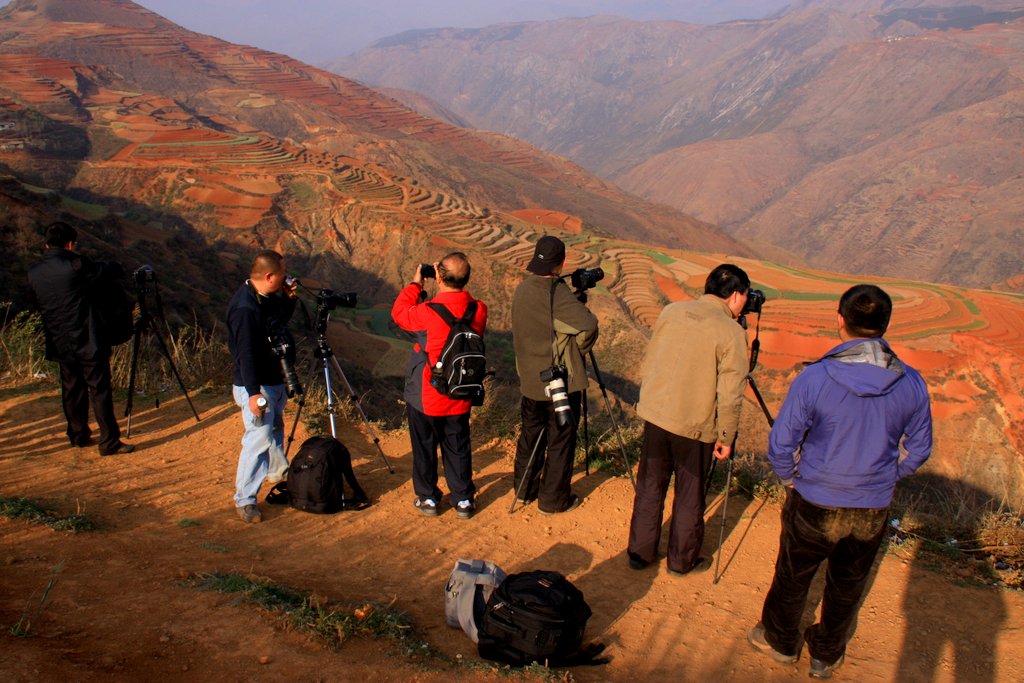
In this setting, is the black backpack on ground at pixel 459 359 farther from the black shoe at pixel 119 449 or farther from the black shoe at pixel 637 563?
the black shoe at pixel 119 449

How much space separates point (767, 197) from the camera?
70688 mm

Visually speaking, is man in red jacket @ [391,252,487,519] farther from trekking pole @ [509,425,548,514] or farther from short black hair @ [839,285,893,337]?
short black hair @ [839,285,893,337]

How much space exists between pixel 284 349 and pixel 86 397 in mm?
2421

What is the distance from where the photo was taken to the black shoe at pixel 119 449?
534cm

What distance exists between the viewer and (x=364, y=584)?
12.1ft

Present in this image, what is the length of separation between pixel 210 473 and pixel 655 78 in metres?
136

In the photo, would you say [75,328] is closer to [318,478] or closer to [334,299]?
[334,299]

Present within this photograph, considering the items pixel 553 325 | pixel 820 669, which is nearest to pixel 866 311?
pixel 820 669

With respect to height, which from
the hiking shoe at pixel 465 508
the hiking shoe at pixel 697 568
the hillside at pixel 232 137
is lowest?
the hiking shoe at pixel 697 568

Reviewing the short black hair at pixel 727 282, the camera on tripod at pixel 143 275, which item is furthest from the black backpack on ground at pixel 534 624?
the camera on tripod at pixel 143 275

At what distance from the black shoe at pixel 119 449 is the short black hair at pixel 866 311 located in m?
→ 5.41

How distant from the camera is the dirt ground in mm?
2717

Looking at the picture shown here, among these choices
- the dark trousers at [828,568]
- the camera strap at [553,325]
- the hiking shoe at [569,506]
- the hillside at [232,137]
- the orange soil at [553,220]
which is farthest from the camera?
the orange soil at [553,220]

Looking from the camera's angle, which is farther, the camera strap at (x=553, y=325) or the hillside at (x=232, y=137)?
the hillside at (x=232, y=137)
